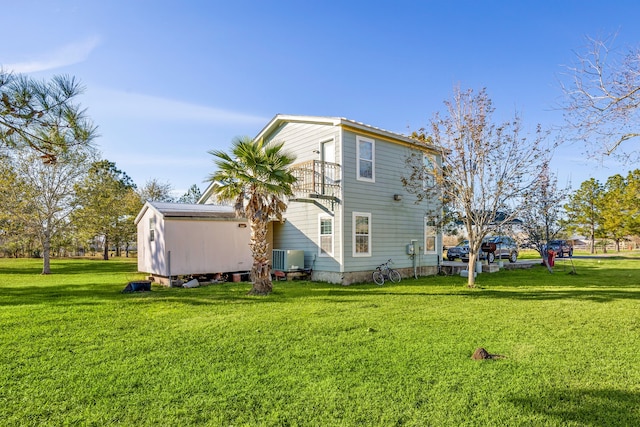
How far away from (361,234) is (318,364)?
848cm

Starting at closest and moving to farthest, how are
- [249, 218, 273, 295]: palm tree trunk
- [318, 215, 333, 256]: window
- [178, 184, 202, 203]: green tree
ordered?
[249, 218, 273, 295]: palm tree trunk, [318, 215, 333, 256]: window, [178, 184, 202, 203]: green tree

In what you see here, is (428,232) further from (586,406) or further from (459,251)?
(586,406)

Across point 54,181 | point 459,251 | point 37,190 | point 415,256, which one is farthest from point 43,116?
point 459,251

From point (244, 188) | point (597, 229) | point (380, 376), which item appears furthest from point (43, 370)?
point (597, 229)

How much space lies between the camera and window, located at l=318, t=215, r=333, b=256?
12.4 m

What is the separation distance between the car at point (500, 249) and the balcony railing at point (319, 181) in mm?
11131

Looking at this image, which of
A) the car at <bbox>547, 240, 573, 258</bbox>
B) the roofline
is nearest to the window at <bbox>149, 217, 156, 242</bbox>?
the roofline

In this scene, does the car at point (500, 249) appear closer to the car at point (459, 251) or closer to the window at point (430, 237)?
the car at point (459, 251)

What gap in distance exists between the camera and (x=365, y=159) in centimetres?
1283

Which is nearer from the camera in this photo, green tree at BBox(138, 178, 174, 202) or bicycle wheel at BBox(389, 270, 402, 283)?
bicycle wheel at BBox(389, 270, 402, 283)

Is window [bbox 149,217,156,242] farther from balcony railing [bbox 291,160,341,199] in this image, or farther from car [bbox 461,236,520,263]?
car [bbox 461,236,520,263]

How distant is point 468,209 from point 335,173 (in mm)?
4349

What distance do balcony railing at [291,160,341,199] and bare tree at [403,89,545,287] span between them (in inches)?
130

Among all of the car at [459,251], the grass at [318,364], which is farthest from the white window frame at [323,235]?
the car at [459,251]
